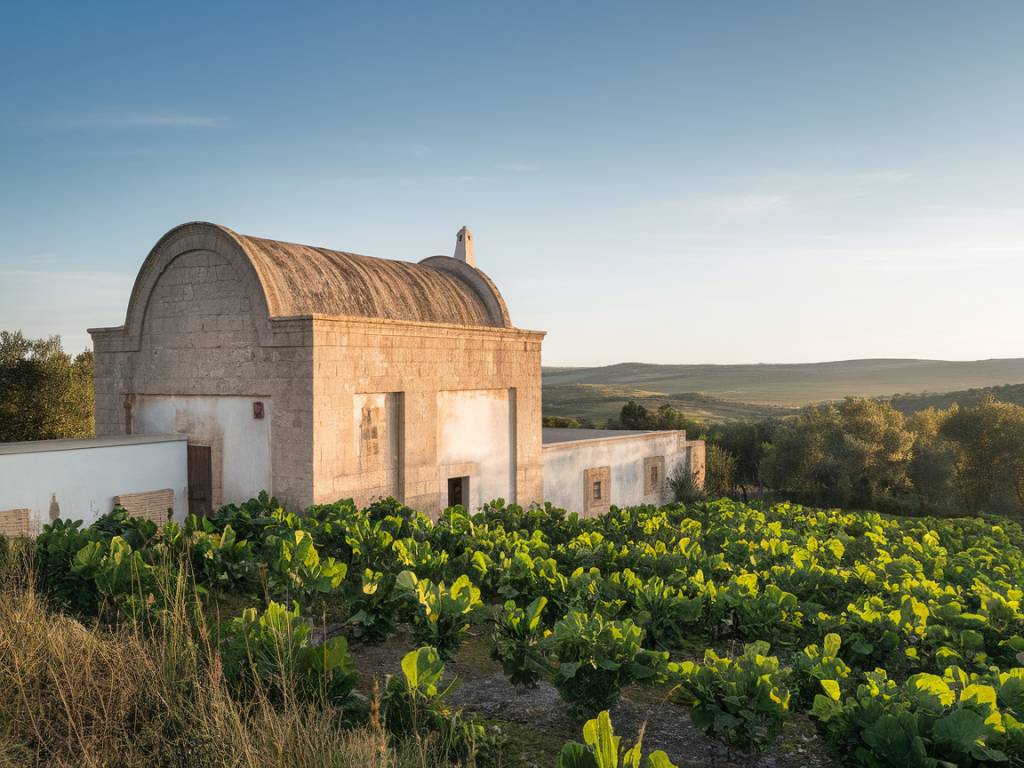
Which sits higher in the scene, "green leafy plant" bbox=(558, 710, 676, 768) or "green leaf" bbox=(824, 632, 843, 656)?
"green leafy plant" bbox=(558, 710, 676, 768)

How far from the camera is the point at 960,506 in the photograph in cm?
3195

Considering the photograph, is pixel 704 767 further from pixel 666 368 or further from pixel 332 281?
pixel 666 368

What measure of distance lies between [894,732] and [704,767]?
1.57m

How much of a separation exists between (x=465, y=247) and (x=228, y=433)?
8.70 metres

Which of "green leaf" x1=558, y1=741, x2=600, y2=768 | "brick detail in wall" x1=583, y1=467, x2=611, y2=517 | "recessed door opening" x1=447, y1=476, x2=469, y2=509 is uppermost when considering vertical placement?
"green leaf" x1=558, y1=741, x2=600, y2=768

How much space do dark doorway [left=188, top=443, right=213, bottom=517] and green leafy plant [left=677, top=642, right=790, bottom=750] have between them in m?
11.6

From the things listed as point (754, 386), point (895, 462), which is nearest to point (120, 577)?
point (895, 462)

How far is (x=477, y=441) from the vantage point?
17.0 m

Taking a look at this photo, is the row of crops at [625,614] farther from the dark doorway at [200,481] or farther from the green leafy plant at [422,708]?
the dark doorway at [200,481]

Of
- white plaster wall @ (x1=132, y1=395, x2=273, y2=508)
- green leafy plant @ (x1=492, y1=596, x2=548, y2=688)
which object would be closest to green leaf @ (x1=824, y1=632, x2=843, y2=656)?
green leafy plant @ (x1=492, y1=596, x2=548, y2=688)

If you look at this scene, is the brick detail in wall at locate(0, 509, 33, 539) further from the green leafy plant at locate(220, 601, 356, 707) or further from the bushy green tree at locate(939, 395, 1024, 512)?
the bushy green tree at locate(939, 395, 1024, 512)

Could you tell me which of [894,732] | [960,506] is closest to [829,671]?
[894,732]

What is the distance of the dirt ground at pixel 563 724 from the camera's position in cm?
568

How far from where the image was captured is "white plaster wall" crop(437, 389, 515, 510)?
53.1ft
